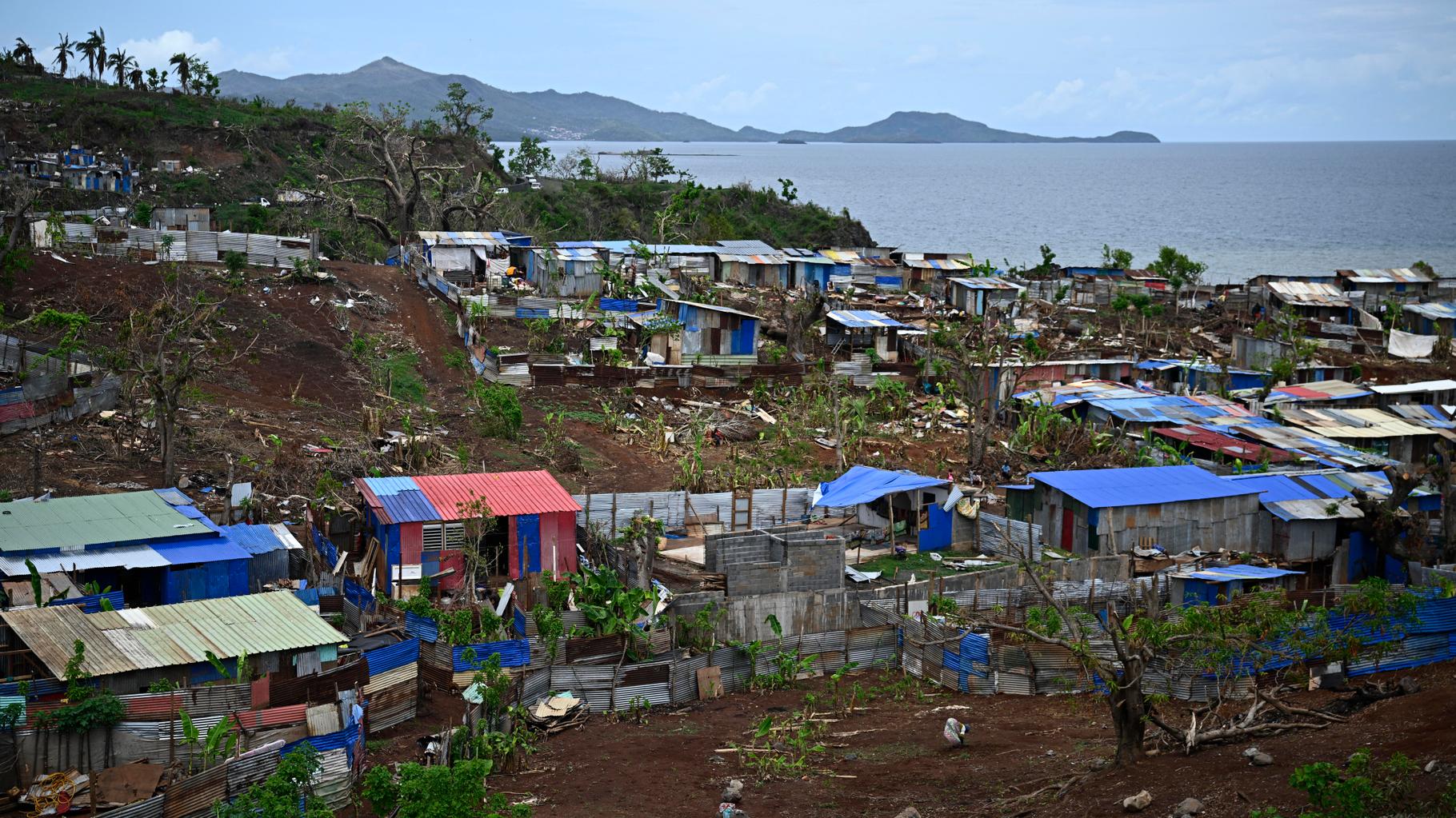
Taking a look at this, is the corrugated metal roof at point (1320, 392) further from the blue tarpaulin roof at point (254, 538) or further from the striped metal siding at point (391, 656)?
the blue tarpaulin roof at point (254, 538)

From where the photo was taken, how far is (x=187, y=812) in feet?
38.1

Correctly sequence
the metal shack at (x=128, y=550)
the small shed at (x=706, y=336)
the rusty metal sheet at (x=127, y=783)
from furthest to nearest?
the small shed at (x=706, y=336), the metal shack at (x=128, y=550), the rusty metal sheet at (x=127, y=783)

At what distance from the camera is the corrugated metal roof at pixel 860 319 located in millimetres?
35969

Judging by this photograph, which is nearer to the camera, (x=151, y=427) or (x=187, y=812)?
(x=187, y=812)

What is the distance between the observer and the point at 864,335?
36.8 meters

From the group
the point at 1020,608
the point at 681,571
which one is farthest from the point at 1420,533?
the point at 681,571

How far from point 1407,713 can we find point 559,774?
906 centimetres

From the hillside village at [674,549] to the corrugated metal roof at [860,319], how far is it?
1.19ft

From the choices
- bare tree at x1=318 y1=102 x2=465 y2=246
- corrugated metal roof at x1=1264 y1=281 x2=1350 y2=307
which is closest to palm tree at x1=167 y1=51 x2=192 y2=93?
bare tree at x1=318 y1=102 x2=465 y2=246

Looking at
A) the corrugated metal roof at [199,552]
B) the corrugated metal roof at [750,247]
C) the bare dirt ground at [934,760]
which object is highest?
the corrugated metal roof at [750,247]

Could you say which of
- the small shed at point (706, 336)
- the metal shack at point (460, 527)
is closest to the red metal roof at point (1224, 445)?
the small shed at point (706, 336)

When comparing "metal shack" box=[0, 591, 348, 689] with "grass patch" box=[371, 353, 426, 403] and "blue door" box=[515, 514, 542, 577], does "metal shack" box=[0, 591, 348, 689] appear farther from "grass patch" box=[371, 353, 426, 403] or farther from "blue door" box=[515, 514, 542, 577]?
"grass patch" box=[371, 353, 426, 403]

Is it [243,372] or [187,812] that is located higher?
[243,372]

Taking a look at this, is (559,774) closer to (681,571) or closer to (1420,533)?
(681,571)
